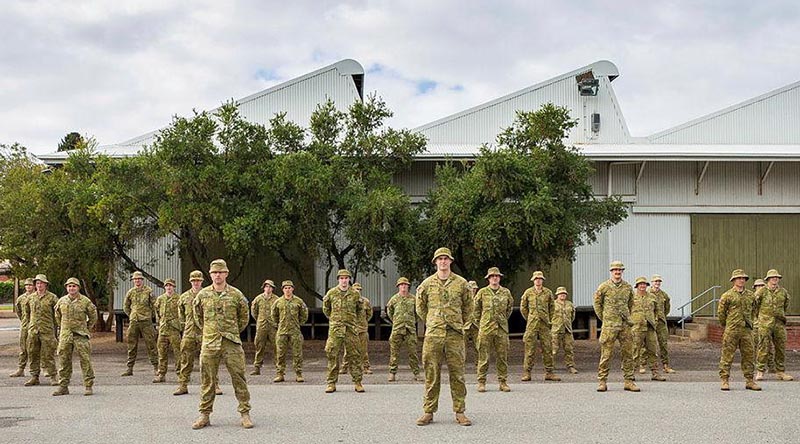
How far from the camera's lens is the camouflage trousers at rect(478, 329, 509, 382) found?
13.3 m

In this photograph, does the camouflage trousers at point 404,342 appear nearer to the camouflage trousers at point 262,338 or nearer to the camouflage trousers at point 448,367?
the camouflage trousers at point 262,338

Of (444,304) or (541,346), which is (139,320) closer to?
(541,346)

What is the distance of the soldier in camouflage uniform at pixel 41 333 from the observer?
14.6 metres

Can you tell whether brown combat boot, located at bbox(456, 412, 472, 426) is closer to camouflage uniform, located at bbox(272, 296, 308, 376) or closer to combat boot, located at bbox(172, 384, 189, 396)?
combat boot, located at bbox(172, 384, 189, 396)

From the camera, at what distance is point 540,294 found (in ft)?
50.9

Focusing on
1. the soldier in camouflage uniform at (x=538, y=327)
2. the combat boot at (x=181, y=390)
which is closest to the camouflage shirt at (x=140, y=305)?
the combat boot at (x=181, y=390)

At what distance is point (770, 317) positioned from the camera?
14062mm

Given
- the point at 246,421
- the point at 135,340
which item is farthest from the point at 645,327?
the point at 135,340

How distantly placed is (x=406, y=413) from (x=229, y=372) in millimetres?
2381

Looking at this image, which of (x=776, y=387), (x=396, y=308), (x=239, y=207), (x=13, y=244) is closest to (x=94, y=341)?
(x=13, y=244)

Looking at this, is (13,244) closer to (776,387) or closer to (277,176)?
(277,176)

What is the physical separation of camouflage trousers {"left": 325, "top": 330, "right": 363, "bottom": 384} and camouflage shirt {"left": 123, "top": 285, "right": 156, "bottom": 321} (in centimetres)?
450

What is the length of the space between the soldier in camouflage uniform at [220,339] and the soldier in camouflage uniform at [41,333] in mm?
5545

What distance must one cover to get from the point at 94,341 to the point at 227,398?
13.8 m
